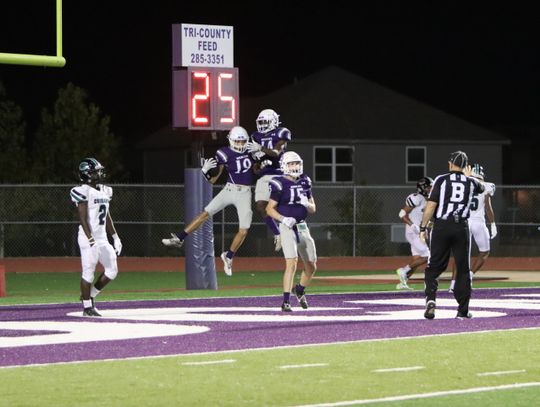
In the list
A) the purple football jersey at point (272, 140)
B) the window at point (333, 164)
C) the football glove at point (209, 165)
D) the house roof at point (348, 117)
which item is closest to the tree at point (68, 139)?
the house roof at point (348, 117)

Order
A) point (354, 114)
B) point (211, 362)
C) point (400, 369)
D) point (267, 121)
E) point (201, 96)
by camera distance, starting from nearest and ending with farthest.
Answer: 1. point (400, 369)
2. point (211, 362)
3. point (267, 121)
4. point (201, 96)
5. point (354, 114)

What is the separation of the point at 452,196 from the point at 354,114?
3449cm

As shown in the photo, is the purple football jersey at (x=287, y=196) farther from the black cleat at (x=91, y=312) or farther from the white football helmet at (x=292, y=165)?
the black cleat at (x=91, y=312)

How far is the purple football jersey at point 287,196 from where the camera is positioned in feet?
52.6

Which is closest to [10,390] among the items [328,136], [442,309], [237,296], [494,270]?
[442,309]

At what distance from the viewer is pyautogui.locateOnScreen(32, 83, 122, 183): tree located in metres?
42.4

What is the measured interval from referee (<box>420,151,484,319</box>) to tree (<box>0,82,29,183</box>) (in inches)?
1044

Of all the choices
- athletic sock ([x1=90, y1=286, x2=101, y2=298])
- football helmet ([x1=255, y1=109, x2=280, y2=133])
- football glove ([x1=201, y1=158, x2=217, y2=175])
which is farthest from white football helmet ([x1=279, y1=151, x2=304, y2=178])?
football glove ([x1=201, y1=158, x2=217, y2=175])

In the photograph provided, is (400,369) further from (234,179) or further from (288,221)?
(234,179)

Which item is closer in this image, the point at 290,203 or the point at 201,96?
the point at 290,203

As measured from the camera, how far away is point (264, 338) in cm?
1327

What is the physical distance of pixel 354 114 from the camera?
49625 millimetres

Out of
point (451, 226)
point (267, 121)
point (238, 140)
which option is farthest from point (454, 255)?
point (238, 140)

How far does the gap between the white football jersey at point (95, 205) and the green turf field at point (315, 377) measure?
4142 millimetres
